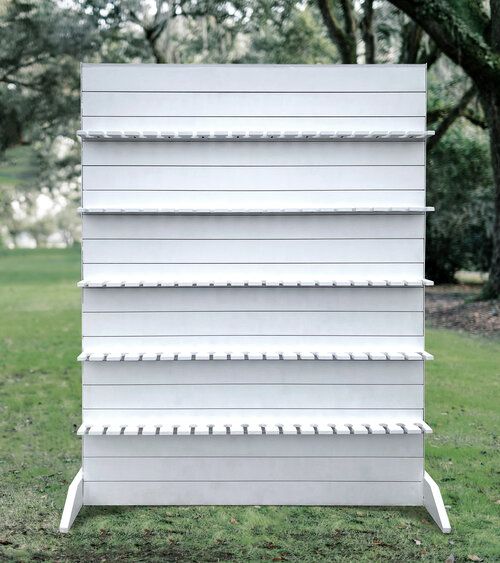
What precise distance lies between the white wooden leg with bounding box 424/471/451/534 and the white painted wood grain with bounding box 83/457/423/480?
20 cm

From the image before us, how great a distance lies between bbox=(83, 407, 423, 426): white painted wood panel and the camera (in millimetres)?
3828

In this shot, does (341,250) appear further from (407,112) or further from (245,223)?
(407,112)

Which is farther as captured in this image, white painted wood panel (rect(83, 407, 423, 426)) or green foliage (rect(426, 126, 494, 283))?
green foliage (rect(426, 126, 494, 283))

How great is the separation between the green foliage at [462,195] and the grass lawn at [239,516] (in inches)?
353

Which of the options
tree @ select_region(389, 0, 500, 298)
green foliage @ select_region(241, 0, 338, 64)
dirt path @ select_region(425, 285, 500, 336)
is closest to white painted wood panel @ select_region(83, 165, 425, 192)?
tree @ select_region(389, 0, 500, 298)

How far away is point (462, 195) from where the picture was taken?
15562 mm

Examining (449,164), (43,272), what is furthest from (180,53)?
(43,272)

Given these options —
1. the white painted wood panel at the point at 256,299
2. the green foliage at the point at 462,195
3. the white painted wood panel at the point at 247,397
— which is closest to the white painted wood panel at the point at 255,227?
the white painted wood panel at the point at 256,299

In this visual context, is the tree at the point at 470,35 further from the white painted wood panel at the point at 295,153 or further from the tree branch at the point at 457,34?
the white painted wood panel at the point at 295,153

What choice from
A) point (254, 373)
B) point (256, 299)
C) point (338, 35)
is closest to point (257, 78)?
point (256, 299)

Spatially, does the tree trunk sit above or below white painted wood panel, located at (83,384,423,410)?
above

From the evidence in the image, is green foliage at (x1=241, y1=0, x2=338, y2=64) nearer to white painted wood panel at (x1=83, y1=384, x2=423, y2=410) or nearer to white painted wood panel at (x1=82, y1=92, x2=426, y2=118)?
white painted wood panel at (x1=82, y1=92, x2=426, y2=118)

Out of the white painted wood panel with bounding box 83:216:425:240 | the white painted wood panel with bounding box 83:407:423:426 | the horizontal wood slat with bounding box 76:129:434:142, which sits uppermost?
the horizontal wood slat with bounding box 76:129:434:142

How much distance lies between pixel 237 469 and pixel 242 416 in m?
0.27
